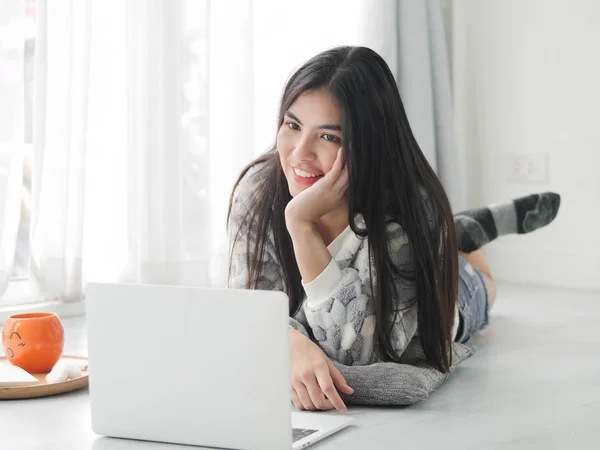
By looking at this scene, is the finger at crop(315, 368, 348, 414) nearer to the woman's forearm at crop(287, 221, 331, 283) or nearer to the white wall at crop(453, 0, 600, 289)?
the woman's forearm at crop(287, 221, 331, 283)

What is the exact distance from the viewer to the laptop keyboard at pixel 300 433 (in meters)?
1.30

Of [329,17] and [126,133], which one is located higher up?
[329,17]

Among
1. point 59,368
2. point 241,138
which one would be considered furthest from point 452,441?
point 241,138

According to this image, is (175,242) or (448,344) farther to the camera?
(175,242)

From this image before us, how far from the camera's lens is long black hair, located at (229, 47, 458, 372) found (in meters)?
1.57

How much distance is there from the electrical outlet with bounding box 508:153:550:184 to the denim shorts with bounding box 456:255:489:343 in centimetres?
90

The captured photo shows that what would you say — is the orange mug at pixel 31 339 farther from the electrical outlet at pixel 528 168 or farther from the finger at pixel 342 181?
the electrical outlet at pixel 528 168

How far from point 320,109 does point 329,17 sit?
1.47 m

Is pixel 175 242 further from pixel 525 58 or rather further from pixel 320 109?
pixel 525 58

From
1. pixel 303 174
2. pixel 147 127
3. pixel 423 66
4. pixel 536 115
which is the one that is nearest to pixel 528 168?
pixel 536 115

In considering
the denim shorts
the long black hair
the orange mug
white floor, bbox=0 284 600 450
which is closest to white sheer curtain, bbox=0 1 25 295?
white floor, bbox=0 284 600 450

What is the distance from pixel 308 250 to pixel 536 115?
174 cm

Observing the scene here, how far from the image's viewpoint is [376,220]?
5.24 feet

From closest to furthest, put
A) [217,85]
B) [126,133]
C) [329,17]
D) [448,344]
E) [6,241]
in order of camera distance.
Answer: [448,344]
[6,241]
[126,133]
[217,85]
[329,17]
